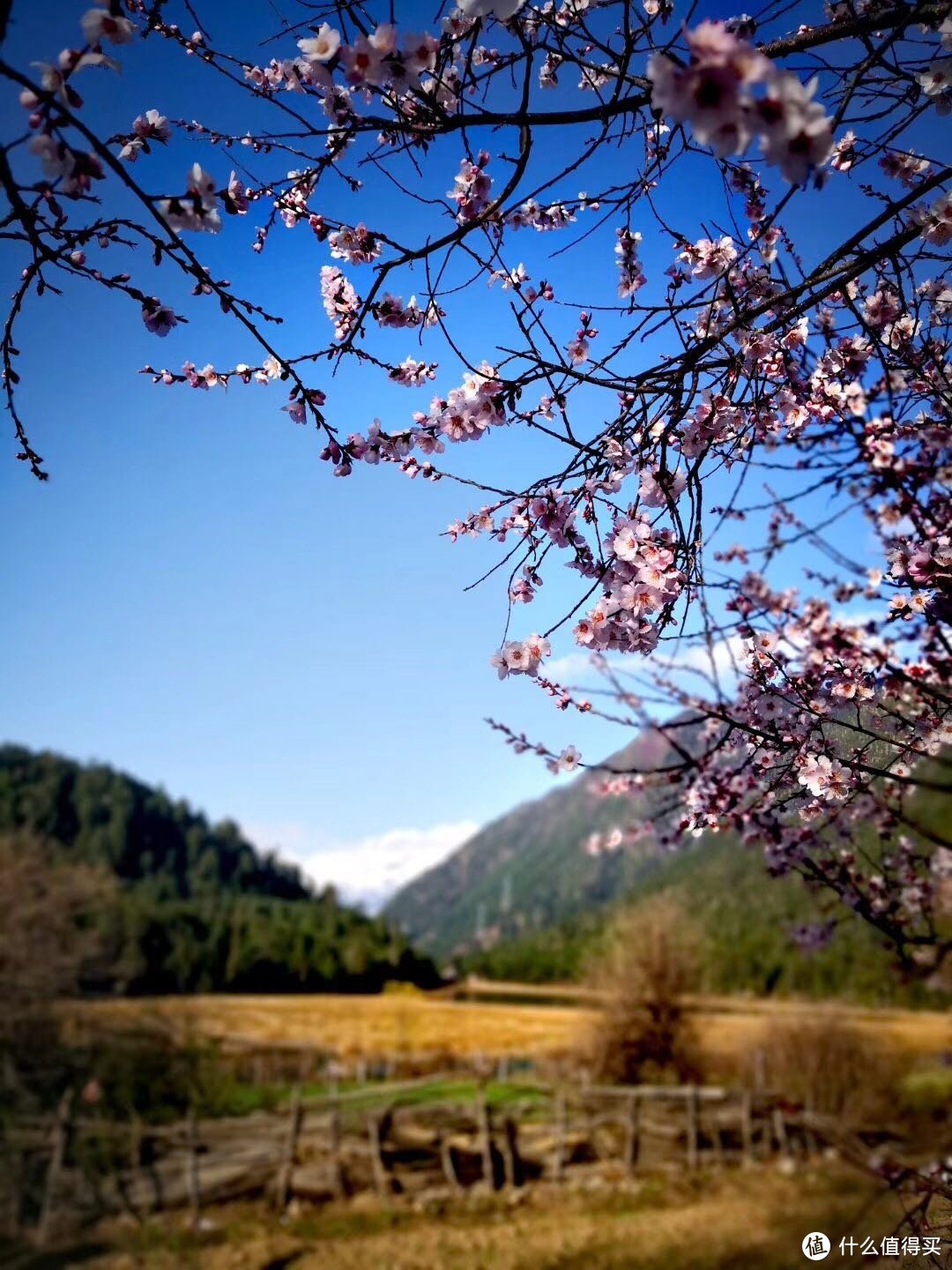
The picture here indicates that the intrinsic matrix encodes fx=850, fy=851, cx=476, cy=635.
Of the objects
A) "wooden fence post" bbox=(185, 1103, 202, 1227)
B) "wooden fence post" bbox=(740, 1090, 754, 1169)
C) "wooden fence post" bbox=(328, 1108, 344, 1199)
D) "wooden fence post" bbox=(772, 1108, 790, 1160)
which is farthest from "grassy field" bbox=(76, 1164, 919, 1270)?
"wooden fence post" bbox=(772, 1108, 790, 1160)

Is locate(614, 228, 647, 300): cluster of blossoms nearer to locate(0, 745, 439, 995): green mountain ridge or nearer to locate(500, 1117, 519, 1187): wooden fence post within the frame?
locate(500, 1117, 519, 1187): wooden fence post

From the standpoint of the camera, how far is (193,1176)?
9.48 meters

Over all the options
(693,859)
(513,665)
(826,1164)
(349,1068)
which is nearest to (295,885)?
(693,859)

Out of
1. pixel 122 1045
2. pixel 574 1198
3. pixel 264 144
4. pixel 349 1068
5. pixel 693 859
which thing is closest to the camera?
pixel 264 144

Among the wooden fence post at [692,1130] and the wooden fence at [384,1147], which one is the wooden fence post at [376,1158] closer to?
the wooden fence at [384,1147]

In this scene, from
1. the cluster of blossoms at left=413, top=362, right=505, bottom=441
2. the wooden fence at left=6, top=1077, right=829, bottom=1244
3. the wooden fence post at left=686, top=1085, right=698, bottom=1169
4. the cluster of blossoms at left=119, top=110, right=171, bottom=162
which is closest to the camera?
the cluster of blossoms at left=119, top=110, right=171, bottom=162

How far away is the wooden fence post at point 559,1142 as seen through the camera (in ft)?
36.1

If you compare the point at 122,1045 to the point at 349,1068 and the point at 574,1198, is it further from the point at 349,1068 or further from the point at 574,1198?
the point at 349,1068

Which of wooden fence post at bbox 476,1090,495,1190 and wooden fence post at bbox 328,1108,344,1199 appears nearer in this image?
wooden fence post at bbox 328,1108,344,1199

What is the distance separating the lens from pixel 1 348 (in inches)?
68.9

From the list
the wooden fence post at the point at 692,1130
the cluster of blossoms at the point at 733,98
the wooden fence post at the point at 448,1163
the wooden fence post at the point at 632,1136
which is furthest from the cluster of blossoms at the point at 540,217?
the wooden fence post at the point at 692,1130

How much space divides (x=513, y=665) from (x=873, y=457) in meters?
0.96

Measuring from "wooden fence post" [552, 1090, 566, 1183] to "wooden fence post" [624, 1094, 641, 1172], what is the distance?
85 centimetres

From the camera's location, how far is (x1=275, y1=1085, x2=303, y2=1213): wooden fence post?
1008cm
